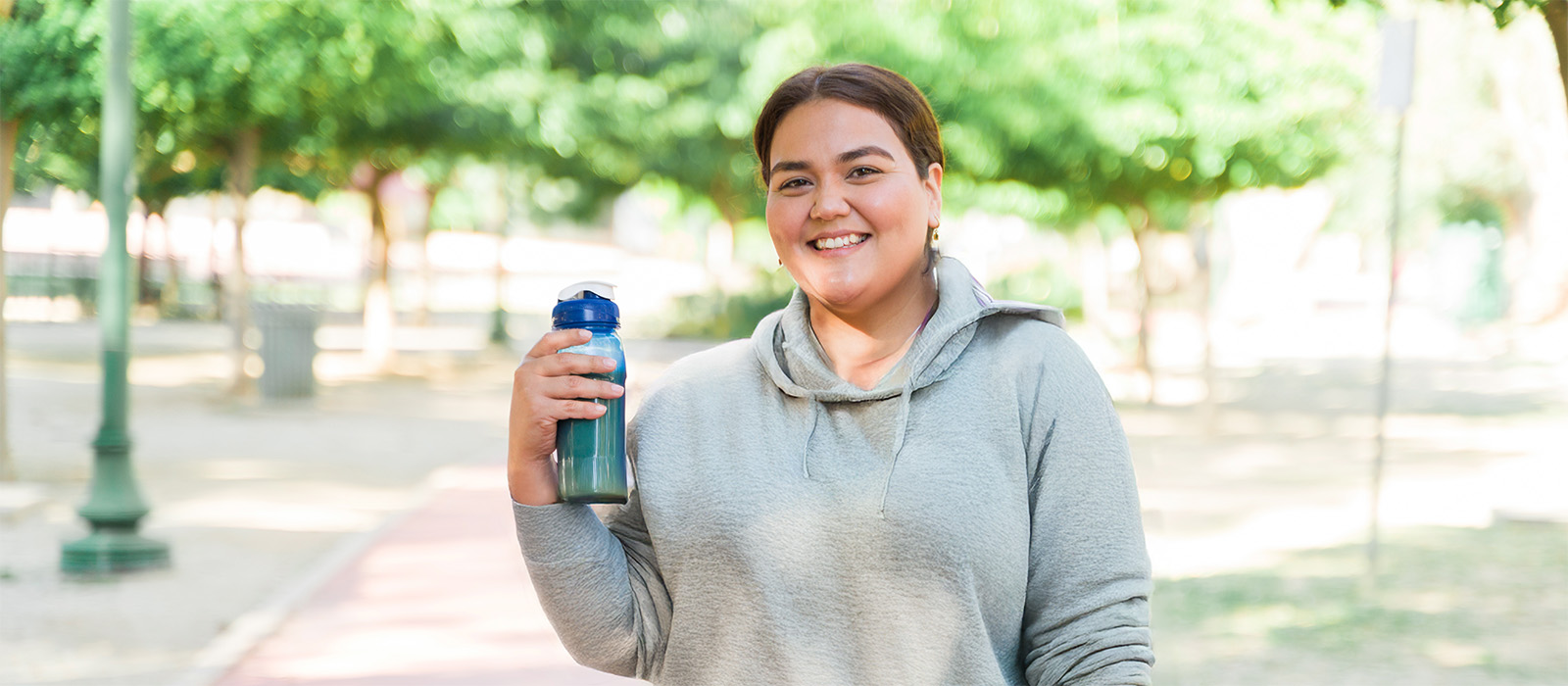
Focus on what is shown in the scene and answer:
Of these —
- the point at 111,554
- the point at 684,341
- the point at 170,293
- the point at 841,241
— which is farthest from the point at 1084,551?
the point at 170,293

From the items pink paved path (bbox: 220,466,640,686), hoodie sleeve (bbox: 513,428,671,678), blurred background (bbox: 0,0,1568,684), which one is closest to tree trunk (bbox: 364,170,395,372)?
blurred background (bbox: 0,0,1568,684)

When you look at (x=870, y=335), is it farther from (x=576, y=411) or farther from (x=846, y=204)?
(x=576, y=411)

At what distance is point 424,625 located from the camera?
6668 millimetres

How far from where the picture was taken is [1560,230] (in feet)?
98.3

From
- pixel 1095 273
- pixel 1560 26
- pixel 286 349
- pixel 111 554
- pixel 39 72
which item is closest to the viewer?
pixel 1560 26

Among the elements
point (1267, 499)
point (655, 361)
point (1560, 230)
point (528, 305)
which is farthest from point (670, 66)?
point (528, 305)

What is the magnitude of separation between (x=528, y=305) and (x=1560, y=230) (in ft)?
98.7

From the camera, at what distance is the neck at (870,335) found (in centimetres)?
214

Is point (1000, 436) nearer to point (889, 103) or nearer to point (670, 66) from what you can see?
point (889, 103)

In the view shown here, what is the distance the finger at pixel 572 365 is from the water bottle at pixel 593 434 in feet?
0.04

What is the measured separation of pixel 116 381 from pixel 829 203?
22.4ft

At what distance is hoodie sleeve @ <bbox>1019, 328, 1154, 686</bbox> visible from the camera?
6.33ft

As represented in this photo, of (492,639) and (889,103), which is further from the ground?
(889,103)

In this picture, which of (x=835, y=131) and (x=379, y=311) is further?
(x=379, y=311)
